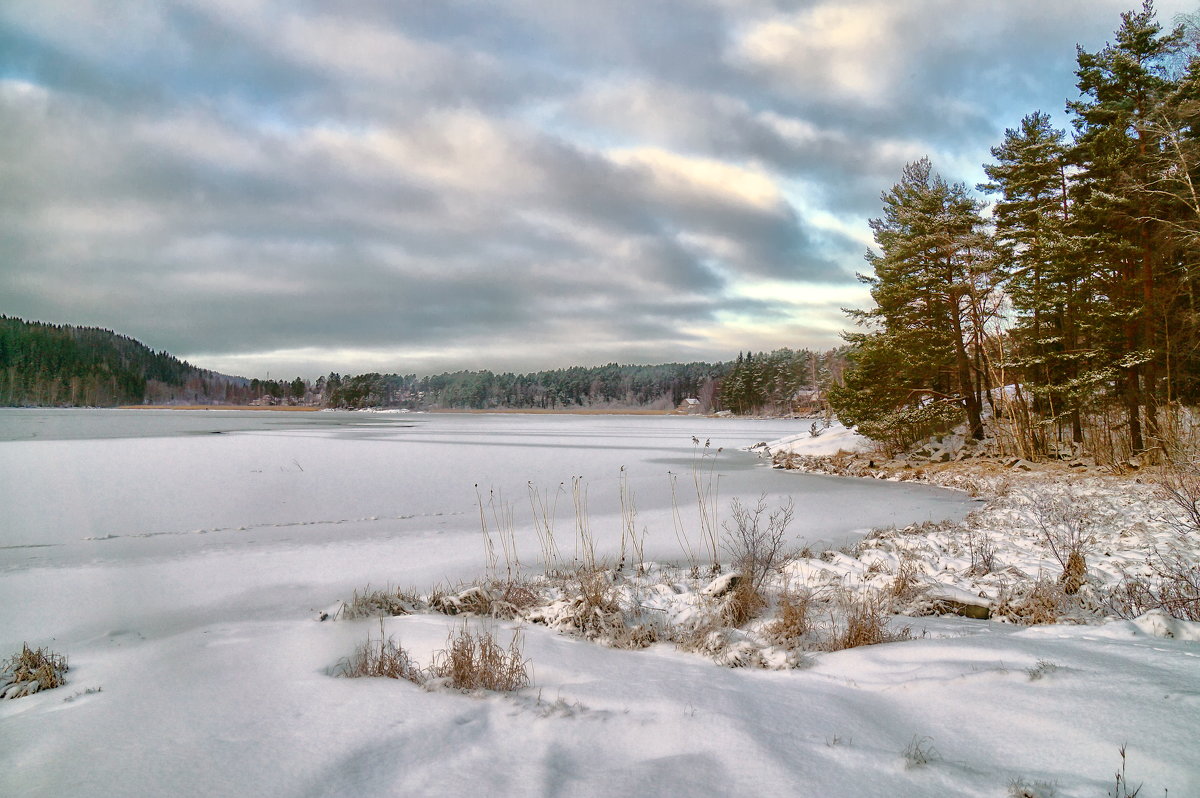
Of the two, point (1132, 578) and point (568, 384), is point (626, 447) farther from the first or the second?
point (568, 384)

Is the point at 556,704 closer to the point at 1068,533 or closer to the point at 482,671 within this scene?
the point at 482,671

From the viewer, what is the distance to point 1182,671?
10.5 feet

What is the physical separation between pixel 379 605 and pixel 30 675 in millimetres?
2501

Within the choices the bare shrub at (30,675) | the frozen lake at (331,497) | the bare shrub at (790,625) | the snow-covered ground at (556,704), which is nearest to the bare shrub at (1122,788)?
the snow-covered ground at (556,704)

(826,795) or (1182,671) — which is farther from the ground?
(1182,671)

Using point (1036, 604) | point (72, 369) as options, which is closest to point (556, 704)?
point (1036, 604)

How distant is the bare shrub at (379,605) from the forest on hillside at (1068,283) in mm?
14305

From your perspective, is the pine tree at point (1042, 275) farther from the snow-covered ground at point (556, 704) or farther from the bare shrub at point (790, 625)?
the bare shrub at point (790, 625)

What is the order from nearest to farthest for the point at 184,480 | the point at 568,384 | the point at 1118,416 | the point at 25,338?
the point at 184,480, the point at 1118,416, the point at 25,338, the point at 568,384

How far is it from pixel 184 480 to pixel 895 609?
16.5 m

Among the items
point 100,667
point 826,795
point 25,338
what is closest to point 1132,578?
point 826,795

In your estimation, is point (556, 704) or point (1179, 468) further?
point (1179, 468)

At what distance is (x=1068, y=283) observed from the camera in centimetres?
1759

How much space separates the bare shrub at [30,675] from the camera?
3967 mm
